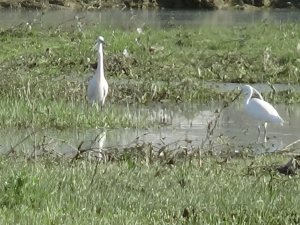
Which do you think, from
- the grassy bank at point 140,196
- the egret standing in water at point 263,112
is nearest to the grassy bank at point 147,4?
the egret standing in water at point 263,112

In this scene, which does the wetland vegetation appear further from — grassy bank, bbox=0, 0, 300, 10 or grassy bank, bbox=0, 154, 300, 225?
grassy bank, bbox=0, 0, 300, 10

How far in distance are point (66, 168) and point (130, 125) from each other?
14.5 ft

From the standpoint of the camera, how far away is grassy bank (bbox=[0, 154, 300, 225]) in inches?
235

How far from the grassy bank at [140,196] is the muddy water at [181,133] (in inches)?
72.7

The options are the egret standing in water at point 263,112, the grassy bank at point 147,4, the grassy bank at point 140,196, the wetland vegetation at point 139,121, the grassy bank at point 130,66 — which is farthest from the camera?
the grassy bank at point 147,4

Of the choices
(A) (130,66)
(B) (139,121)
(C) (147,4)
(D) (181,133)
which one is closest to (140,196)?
(D) (181,133)

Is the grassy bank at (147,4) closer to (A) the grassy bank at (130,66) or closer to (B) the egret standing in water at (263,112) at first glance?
(A) the grassy bank at (130,66)

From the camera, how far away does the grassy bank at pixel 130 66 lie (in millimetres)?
12453

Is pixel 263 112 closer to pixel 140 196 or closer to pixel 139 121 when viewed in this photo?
pixel 139 121

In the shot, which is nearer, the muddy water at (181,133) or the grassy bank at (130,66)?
the muddy water at (181,133)

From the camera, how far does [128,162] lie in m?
8.30

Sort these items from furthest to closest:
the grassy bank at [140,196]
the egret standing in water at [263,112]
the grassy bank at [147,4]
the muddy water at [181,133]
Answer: the grassy bank at [147,4], the egret standing in water at [263,112], the muddy water at [181,133], the grassy bank at [140,196]

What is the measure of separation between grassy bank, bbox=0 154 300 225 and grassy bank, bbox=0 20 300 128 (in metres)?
4.37

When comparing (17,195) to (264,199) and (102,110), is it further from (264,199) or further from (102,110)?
(102,110)
